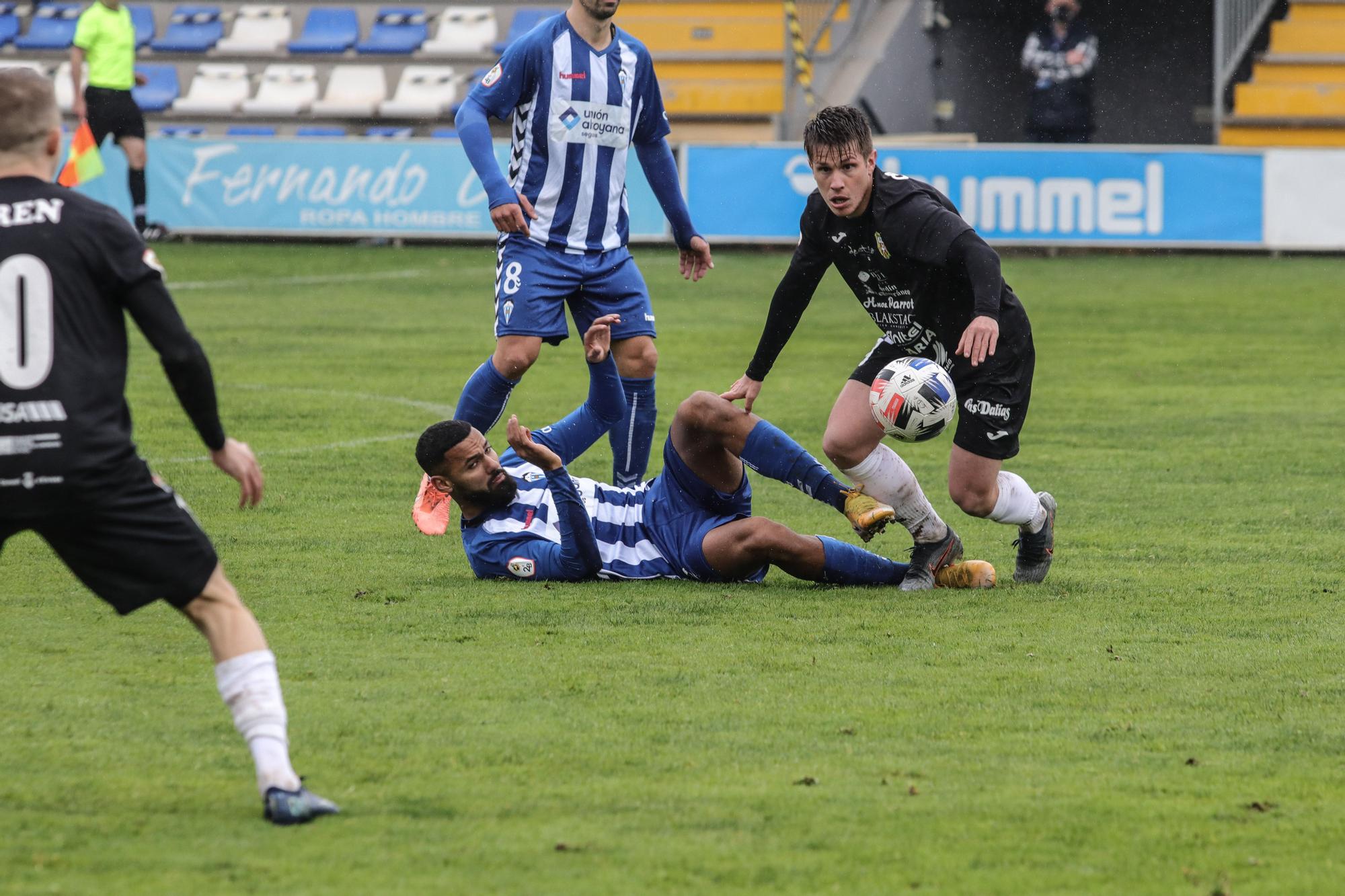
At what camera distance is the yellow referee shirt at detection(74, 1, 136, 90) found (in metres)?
16.8

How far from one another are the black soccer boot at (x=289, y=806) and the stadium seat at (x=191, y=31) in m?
23.8

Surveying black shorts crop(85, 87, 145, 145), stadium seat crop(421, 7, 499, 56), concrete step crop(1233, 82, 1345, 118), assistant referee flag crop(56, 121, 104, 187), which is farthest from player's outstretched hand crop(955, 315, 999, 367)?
stadium seat crop(421, 7, 499, 56)

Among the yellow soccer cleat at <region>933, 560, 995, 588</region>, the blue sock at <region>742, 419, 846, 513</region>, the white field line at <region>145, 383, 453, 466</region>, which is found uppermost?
the blue sock at <region>742, 419, 846, 513</region>

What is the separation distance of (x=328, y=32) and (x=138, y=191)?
9048 mm

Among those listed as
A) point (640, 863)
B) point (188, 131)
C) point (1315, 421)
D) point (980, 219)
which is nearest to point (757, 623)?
point (640, 863)

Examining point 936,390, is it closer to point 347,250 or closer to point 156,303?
point 156,303

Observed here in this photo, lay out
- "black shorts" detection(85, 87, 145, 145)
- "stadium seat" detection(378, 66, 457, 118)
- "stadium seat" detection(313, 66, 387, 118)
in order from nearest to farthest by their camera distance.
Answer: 1. "black shorts" detection(85, 87, 145, 145)
2. "stadium seat" detection(378, 66, 457, 118)
3. "stadium seat" detection(313, 66, 387, 118)

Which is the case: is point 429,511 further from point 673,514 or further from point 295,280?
point 295,280

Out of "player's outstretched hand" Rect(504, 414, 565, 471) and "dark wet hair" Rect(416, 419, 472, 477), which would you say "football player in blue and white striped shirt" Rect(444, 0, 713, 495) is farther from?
"player's outstretched hand" Rect(504, 414, 565, 471)

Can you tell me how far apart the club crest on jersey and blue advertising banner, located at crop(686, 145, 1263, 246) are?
43.9ft

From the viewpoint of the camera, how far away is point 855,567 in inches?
233

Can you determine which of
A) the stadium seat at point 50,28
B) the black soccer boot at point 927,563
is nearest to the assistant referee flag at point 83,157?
the black soccer boot at point 927,563

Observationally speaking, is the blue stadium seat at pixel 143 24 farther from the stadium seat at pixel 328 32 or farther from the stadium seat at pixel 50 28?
the stadium seat at pixel 328 32

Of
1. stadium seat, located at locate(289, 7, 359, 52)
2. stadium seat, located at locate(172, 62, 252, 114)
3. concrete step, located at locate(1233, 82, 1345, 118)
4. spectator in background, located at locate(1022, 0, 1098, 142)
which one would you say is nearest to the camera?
spectator in background, located at locate(1022, 0, 1098, 142)
